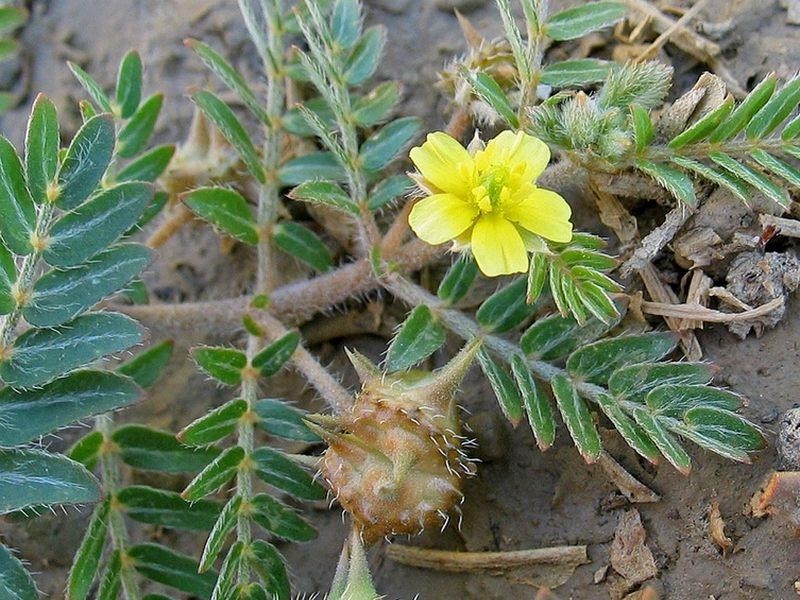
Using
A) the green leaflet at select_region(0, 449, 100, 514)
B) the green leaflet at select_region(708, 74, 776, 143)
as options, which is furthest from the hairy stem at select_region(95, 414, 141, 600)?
the green leaflet at select_region(708, 74, 776, 143)

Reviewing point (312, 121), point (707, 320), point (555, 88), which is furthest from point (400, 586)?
point (555, 88)

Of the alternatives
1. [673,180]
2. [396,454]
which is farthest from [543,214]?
[396,454]

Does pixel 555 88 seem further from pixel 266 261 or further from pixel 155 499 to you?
pixel 155 499

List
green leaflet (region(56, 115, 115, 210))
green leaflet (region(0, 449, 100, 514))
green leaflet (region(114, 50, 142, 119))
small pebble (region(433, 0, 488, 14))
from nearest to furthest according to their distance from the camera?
green leaflet (region(0, 449, 100, 514)) < green leaflet (region(56, 115, 115, 210)) < green leaflet (region(114, 50, 142, 119)) < small pebble (region(433, 0, 488, 14))

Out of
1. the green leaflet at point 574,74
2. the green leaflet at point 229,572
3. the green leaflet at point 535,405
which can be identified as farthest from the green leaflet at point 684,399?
the green leaflet at point 229,572

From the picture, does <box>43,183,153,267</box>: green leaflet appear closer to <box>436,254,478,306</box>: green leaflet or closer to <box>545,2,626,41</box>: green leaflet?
<box>436,254,478,306</box>: green leaflet

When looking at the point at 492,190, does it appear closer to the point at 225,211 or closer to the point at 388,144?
the point at 388,144
